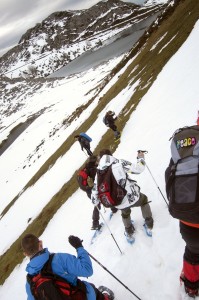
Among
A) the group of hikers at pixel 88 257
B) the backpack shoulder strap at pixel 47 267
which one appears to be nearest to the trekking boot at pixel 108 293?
the group of hikers at pixel 88 257

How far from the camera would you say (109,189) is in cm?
677

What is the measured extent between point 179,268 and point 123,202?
6.97 ft

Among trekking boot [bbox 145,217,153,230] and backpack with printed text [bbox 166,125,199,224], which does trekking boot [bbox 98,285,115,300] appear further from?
backpack with printed text [bbox 166,125,199,224]

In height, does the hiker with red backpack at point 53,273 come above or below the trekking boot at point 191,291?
above

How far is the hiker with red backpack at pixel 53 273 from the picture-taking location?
4504 mm

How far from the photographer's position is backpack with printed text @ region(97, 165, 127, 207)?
6.69m

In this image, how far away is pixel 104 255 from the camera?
880 cm

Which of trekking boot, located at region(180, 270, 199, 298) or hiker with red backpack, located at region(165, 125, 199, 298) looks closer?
hiker with red backpack, located at region(165, 125, 199, 298)

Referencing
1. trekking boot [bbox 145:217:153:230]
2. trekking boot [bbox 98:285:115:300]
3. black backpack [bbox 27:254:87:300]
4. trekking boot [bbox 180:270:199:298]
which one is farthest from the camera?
trekking boot [bbox 145:217:153:230]

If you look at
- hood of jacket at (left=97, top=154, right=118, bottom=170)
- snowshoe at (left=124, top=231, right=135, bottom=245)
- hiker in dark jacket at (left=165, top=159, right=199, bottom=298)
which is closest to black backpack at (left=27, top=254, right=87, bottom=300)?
hiker in dark jacket at (left=165, top=159, right=199, bottom=298)

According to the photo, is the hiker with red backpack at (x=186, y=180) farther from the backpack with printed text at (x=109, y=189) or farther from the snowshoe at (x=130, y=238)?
the snowshoe at (x=130, y=238)

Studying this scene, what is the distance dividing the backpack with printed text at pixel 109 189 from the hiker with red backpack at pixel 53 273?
1837 millimetres

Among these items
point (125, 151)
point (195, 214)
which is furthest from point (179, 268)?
point (125, 151)

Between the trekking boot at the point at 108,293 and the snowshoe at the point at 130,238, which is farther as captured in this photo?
the snowshoe at the point at 130,238
